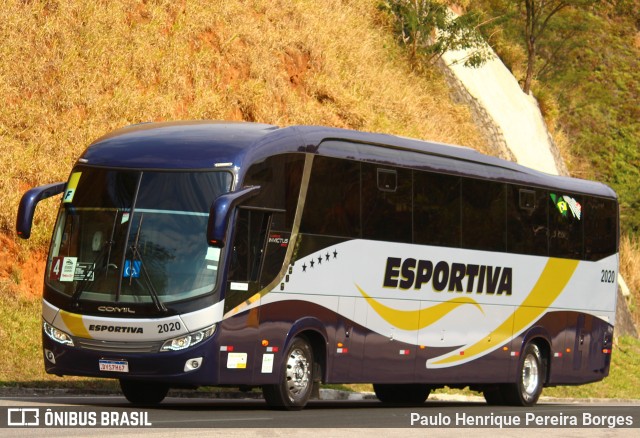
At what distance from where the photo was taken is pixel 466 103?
4472 centimetres

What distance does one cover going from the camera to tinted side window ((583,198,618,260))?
25.0 meters

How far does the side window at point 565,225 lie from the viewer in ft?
78.2

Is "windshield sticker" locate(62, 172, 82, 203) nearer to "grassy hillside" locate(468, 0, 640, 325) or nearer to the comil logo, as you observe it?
the comil logo

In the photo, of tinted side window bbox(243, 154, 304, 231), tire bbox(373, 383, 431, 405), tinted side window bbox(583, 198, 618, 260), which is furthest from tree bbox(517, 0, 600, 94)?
tinted side window bbox(243, 154, 304, 231)


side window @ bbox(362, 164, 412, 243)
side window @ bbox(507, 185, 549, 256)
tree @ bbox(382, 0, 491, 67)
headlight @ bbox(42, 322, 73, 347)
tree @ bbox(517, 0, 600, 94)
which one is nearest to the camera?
headlight @ bbox(42, 322, 73, 347)

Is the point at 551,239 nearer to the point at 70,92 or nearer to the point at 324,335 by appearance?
the point at 324,335

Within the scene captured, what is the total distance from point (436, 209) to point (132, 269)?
613 centimetres

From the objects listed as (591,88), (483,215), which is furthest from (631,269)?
(483,215)

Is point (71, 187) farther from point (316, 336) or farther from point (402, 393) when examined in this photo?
point (402, 393)

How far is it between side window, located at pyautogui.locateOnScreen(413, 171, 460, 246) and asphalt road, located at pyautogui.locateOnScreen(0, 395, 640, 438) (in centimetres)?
264

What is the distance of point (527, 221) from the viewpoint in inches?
904

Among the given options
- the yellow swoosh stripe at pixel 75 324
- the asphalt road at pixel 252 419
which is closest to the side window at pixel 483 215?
the asphalt road at pixel 252 419

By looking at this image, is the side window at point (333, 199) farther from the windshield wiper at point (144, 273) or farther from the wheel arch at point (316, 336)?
the windshield wiper at point (144, 273)

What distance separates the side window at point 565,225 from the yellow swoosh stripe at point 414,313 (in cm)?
295
